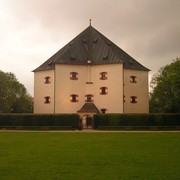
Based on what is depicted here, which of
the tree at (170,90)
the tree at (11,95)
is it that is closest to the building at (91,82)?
the tree at (170,90)

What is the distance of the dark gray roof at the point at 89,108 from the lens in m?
56.6

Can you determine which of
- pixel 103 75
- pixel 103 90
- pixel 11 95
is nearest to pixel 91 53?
pixel 103 75

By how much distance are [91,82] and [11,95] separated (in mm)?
20957

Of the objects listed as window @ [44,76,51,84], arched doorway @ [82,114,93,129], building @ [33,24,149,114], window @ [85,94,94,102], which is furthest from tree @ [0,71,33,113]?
arched doorway @ [82,114,93,129]

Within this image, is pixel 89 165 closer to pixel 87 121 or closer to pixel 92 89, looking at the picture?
pixel 87 121

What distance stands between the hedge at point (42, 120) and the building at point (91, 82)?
683cm

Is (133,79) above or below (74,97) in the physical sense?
above

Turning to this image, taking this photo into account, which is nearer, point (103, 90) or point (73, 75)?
point (103, 90)

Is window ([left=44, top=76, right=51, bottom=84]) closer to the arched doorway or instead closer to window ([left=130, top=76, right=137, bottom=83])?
the arched doorway

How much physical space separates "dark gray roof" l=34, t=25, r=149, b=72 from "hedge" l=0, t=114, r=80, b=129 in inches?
445

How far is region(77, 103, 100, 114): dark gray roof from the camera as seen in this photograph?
56.6 metres

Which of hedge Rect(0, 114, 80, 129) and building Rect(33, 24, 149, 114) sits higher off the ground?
building Rect(33, 24, 149, 114)

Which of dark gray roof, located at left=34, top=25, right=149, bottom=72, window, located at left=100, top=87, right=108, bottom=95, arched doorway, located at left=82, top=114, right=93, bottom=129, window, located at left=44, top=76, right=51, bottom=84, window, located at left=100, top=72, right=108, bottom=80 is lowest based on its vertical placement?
arched doorway, located at left=82, top=114, right=93, bottom=129

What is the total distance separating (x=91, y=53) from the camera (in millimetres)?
61844
